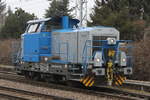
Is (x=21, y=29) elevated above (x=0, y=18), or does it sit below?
below

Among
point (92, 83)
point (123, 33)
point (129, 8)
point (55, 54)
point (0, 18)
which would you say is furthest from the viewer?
point (0, 18)

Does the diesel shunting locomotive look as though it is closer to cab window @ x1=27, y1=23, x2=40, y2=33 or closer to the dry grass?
cab window @ x1=27, y1=23, x2=40, y2=33

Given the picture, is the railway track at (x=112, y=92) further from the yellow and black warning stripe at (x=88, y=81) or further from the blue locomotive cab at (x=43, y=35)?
the blue locomotive cab at (x=43, y=35)

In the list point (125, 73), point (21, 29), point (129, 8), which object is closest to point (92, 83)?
point (125, 73)

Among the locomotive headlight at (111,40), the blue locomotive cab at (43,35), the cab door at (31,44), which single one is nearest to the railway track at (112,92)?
the cab door at (31,44)

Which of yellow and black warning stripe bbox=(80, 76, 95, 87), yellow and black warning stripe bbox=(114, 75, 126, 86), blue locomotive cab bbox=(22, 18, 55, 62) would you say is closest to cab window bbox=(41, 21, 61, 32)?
blue locomotive cab bbox=(22, 18, 55, 62)

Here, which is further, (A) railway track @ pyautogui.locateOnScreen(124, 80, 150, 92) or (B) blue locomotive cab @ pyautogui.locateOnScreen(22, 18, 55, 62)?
(B) blue locomotive cab @ pyautogui.locateOnScreen(22, 18, 55, 62)

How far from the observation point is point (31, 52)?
15.0m

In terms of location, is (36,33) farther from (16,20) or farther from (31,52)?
(16,20)

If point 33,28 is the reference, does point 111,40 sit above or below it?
below

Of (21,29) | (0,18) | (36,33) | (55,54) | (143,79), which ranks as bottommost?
(143,79)

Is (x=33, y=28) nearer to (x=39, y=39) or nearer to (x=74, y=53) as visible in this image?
(x=39, y=39)

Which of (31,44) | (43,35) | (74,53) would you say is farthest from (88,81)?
(31,44)

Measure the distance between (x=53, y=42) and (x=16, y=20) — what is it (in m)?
25.8
